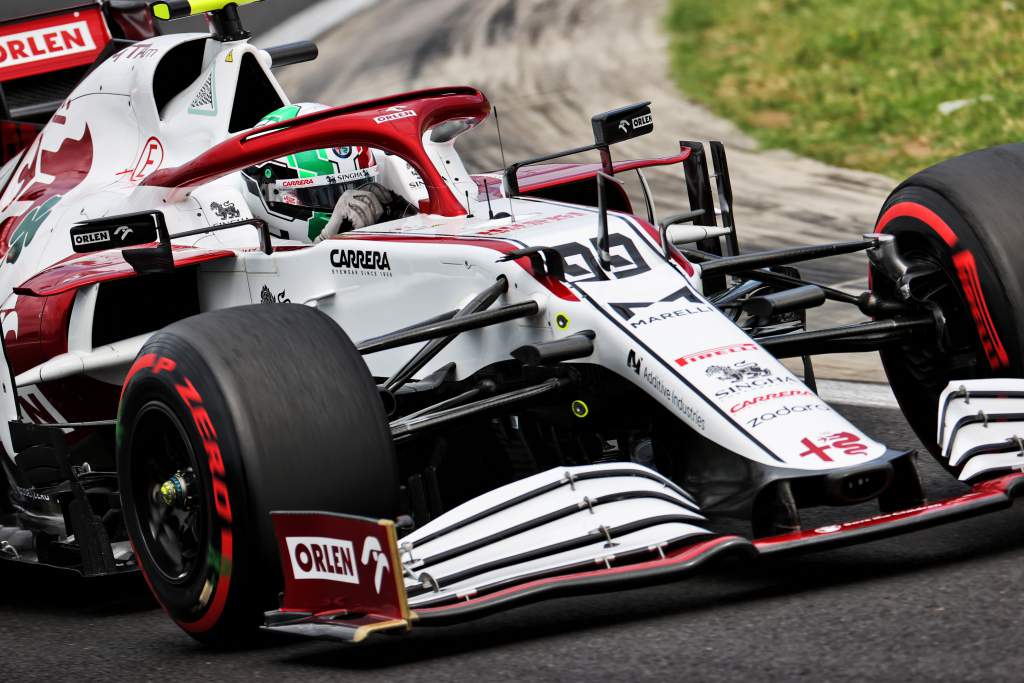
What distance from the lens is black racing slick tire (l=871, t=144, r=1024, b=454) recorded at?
5.68m

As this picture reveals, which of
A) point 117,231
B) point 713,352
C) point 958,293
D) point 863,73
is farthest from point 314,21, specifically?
point 713,352

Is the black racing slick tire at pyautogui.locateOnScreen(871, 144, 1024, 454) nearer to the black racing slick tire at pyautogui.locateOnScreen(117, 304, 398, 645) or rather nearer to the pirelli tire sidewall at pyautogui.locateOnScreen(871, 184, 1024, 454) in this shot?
the pirelli tire sidewall at pyautogui.locateOnScreen(871, 184, 1024, 454)

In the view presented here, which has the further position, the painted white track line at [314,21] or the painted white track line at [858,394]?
the painted white track line at [314,21]

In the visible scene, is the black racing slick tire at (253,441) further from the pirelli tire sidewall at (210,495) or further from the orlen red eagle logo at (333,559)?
the orlen red eagle logo at (333,559)

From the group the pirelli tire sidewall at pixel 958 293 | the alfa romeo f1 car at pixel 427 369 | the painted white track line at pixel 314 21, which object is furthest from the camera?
the painted white track line at pixel 314 21

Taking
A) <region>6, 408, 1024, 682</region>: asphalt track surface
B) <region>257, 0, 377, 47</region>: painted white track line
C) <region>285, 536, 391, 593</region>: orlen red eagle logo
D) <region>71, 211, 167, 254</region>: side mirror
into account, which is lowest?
<region>6, 408, 1024, 682</region>: asphalt track surface

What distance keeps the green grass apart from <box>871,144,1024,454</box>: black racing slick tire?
746cm

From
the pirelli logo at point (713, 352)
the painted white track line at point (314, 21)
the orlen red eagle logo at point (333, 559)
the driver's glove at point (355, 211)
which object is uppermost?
the painted white track line at point (314, 21)

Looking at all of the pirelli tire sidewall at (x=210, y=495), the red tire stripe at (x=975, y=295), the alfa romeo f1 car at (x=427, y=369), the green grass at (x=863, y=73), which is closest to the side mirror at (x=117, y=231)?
the alfa romeo f1 car at (x=427, y=369)

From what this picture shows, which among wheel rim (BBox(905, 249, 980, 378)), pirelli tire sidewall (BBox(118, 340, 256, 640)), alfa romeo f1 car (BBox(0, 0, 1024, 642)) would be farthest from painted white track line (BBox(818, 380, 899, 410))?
pirelli tire sidewall (BBox(118, 340, 256, 640))

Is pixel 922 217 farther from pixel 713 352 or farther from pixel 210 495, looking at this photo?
pixel 210 495

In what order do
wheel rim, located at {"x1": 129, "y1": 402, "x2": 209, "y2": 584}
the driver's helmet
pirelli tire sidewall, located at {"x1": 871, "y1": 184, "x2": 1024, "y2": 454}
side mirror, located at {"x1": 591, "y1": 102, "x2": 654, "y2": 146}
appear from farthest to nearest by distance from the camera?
the driver's helmet, side mirror, located at {"x1": 591, "y1": 102, "x2": 654, "y2": 146}, pirelli tire sidewall, located at {"x1": 871, "y1": 184, "x2": 1024, "y2": 454}, wheel rim, located at {"x1": 129, "y1": 402, "x2": 209, "y2": 584}

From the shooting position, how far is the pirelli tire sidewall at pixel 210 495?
15.4 feet

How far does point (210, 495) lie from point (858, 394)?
404cm
